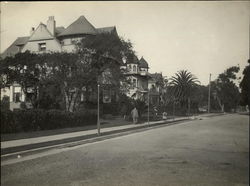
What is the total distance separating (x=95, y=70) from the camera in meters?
15.1

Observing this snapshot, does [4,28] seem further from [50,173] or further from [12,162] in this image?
[12,162]

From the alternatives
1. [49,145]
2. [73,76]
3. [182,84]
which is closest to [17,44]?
[182,84]

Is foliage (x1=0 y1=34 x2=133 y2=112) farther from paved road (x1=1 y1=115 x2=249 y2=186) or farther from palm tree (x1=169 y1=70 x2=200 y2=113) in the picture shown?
palm tree (x1=169 y1=70 x2=200 y2=113)

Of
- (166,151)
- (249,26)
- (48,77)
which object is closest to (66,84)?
(48,77)

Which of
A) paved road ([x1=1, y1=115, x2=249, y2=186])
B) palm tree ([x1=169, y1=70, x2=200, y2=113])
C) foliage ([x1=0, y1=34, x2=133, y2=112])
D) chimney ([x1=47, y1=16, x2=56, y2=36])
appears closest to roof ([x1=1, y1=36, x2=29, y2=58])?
chimney ([x1=47, y1=16, x2=56, y2=36])

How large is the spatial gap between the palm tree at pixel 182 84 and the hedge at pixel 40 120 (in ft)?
23.3

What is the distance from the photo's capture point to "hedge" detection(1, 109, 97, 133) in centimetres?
1093

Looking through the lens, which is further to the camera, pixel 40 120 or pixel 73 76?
pixel 73 76

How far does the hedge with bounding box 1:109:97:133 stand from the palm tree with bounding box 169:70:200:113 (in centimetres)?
709

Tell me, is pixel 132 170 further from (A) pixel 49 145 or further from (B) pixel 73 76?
(B) pixel 73 76

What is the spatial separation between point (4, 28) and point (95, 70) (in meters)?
10.8

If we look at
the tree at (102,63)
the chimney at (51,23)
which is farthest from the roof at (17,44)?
the tree at (102,63)

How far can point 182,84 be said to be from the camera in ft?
14.1

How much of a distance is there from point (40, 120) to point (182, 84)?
964 cm
